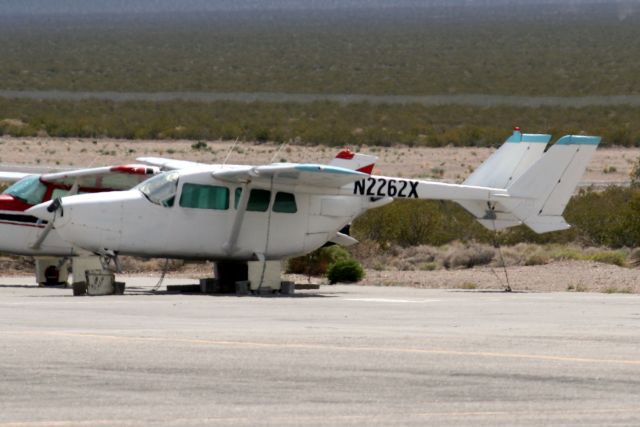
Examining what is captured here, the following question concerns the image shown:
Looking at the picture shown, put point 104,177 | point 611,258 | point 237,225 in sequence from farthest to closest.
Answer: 1. point 611,258
2. point 104,177
3. point 237,225

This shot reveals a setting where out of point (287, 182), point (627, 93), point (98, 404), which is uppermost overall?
point (627, 93)

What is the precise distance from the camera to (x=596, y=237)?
3117 centimetres

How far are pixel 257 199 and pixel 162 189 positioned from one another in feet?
4.85

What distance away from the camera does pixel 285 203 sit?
76.5 ft

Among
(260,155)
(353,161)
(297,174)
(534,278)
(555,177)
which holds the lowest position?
(534,278)

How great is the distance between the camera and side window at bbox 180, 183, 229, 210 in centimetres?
2284

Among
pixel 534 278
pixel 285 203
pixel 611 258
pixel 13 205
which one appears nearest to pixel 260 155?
pixel 611 258

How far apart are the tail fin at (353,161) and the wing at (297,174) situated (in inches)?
69.3

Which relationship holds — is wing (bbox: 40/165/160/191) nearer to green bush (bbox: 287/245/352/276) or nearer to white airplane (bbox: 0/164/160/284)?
white airplane (bbox: 0/164/160/284)

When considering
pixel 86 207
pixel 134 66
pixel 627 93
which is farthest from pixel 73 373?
pixel 134 66

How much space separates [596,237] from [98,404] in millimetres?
21972

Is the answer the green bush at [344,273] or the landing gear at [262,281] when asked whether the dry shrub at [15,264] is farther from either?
the landing gear at [262,281]

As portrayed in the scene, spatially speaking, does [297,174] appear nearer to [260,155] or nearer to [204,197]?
[204,197]

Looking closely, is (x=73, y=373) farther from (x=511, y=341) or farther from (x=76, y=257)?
(x=76, y=257)
